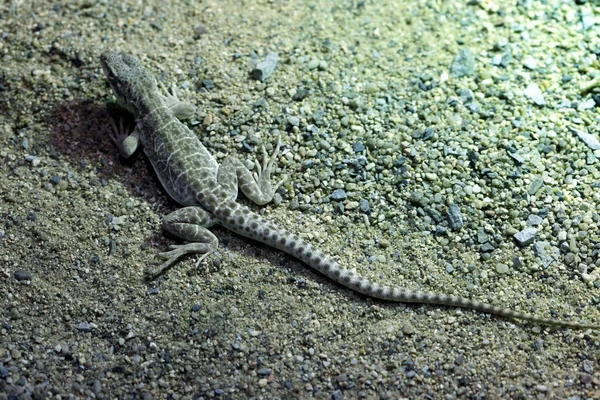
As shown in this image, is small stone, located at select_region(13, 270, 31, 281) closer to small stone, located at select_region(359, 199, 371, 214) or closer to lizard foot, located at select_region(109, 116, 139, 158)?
lizard foot, located at select_region(109, 116, 139, 158)

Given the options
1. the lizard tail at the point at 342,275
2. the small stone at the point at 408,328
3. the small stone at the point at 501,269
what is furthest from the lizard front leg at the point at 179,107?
the small stone at the point at 501,269

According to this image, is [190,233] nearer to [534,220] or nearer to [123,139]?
[123,139]

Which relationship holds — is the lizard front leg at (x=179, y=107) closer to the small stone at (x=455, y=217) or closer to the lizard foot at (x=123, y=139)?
the lizard foot at (x=123, y=139)

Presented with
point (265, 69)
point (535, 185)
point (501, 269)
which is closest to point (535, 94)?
point (535, 185)

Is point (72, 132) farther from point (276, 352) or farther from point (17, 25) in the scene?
point (276, 352)

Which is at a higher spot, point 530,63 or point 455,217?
point 530,63

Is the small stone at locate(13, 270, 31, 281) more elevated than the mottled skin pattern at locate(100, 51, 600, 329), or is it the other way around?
the mottled skin pattern at locate(100, 51, 600, 329)

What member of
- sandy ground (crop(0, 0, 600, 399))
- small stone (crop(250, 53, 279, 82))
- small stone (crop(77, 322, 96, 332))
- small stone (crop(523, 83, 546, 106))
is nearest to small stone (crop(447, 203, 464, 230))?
sandy ground (crop(0, 0, 600, 399))
